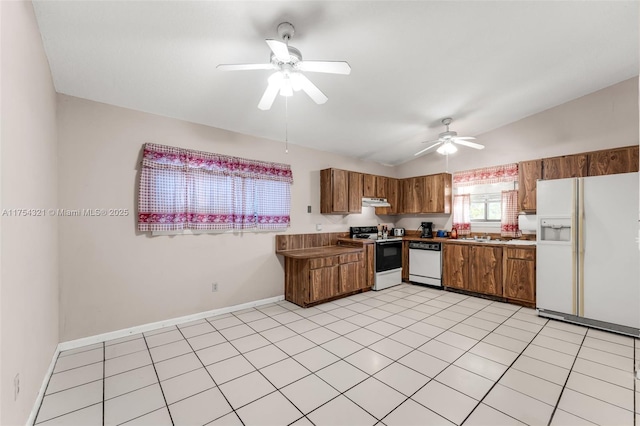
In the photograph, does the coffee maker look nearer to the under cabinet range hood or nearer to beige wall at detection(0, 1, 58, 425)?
the under cabinet range hood

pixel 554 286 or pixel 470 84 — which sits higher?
pixel 470 84

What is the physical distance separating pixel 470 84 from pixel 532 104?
1.50m

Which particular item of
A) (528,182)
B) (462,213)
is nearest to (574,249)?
(528,182)

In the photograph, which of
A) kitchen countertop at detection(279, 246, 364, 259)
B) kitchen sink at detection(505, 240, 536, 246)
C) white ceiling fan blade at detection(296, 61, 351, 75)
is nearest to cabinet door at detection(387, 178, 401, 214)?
kitchen countertop at detection(279, 246, 364, 259)

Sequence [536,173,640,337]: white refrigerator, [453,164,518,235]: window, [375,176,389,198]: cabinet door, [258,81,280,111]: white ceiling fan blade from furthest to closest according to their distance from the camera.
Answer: [375,176,389,198]: cabinet door < [453,164,518,235]: window < [536,173,640,337]: white refrigerator < [258,81,280,111]: white ceiling fan blade

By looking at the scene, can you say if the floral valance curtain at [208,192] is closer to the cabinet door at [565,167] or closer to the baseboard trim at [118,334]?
the baseboard trim at [118,334]

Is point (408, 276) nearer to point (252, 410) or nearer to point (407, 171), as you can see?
point (407, 171)

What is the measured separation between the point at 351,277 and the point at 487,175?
10.1 feet

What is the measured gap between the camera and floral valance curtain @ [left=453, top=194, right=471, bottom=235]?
509 centimetres

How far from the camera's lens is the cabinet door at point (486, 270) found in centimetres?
412

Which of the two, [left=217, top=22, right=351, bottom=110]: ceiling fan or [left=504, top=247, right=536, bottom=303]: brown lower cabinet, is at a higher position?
[left=217, top=22, right=351, bottom=110]: ceiling fan

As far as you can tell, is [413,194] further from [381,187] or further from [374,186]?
[374,186]

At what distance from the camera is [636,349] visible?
2.64 meters

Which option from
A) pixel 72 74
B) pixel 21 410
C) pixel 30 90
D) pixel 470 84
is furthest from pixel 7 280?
pixel 470 84
